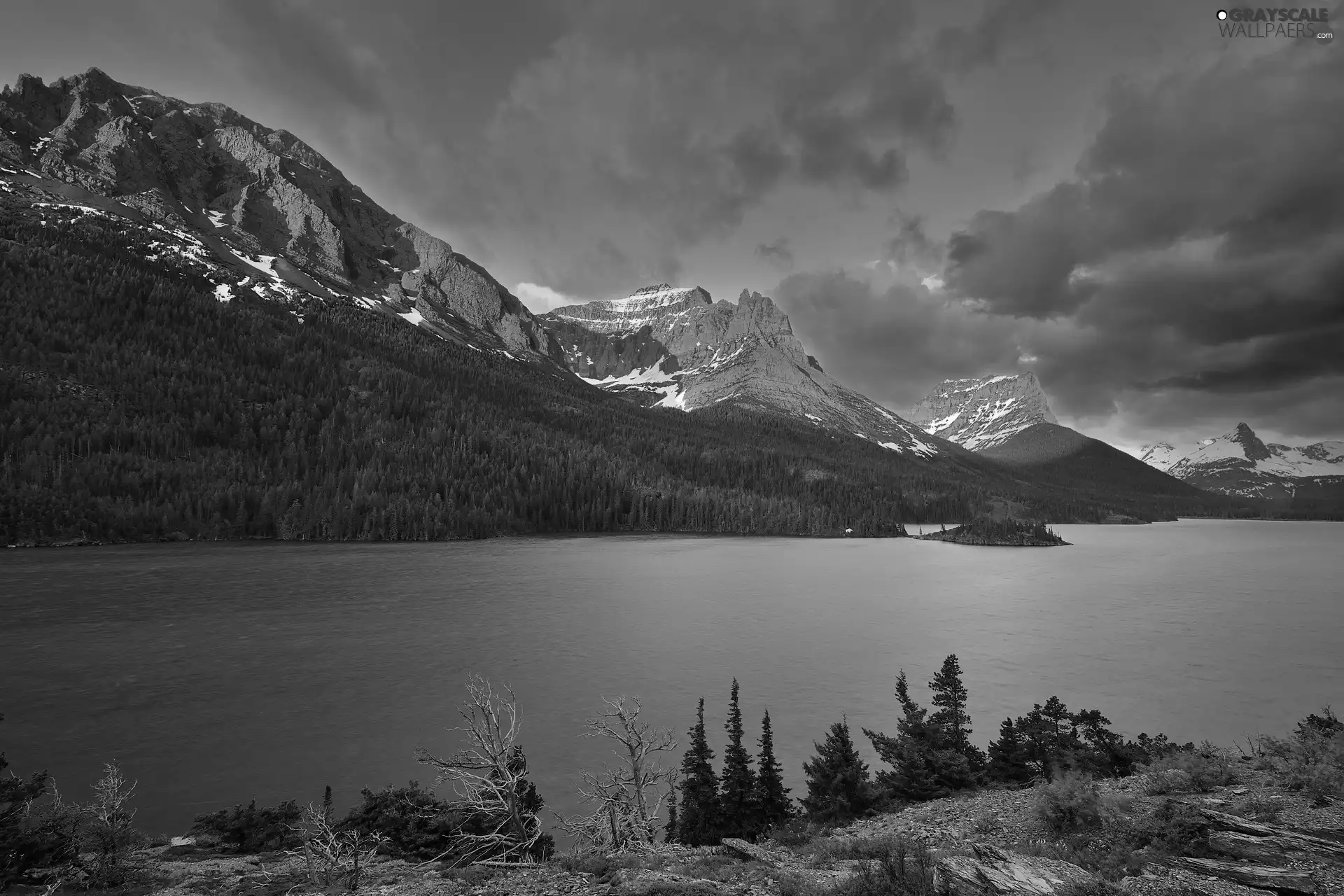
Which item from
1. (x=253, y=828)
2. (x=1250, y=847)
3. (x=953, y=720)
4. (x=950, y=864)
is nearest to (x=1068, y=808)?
(x=1250, y=847)

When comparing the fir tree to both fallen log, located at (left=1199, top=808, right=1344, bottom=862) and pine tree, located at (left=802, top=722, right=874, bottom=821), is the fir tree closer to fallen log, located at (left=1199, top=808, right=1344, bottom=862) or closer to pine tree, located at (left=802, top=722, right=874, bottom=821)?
pine tree, located at (left=802, top=722, right=874, bottom=821)

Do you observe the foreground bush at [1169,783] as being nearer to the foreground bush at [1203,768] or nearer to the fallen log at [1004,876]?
the foreground bush at [1203,768]

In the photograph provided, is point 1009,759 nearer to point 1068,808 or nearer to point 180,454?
point 1068,808

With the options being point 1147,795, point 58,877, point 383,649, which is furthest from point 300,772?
point 1147,795

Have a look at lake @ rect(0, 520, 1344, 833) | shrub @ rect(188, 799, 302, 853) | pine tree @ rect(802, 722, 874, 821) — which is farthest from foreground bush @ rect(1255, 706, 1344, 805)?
shrub @ rect(188, 799, 302, 853)

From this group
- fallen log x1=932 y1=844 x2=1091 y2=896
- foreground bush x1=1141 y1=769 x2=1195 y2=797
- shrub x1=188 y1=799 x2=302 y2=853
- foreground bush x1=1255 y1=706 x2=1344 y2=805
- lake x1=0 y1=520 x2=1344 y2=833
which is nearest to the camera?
fallen log x1=932 y1=844 x2=1091 y2=896

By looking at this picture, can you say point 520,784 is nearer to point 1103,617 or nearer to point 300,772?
point 300,772

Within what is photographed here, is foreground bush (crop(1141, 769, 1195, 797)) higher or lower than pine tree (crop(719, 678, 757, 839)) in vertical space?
higher
